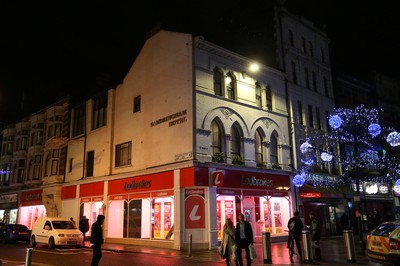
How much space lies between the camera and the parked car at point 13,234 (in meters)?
24.8

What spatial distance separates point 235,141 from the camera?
21.9 metres

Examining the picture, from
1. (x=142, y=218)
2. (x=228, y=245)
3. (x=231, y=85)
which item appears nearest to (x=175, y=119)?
(x=231, y=85)

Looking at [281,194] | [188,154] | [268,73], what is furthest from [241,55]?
[281,194]

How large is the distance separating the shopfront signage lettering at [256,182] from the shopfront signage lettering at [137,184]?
582cm

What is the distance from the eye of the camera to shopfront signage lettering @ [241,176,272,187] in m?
20.9

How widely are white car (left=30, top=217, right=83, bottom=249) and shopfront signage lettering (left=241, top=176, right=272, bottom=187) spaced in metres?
9.99

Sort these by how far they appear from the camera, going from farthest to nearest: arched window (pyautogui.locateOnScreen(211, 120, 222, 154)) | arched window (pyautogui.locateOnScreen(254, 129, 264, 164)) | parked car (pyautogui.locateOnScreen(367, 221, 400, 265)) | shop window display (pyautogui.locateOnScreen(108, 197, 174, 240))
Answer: arched window (pyautogui.locateOnScreen(254, 129, 264, 164)) < arched window (pyautogui.locateOnScreen(211, 120, 222, 154)) < shop window display (pyautogui.locateOnScreen(108, 197, 174, 240)) < parked car (pyautogui.locateOnScreen(367, 221, 400, 265))

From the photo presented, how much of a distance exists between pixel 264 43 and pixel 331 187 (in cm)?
1228

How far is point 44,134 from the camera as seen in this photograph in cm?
3403

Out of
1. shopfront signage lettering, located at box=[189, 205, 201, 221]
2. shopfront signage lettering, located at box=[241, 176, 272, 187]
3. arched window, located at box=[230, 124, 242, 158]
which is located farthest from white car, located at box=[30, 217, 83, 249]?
arched window, located at box=[230, 124, 242, 158]

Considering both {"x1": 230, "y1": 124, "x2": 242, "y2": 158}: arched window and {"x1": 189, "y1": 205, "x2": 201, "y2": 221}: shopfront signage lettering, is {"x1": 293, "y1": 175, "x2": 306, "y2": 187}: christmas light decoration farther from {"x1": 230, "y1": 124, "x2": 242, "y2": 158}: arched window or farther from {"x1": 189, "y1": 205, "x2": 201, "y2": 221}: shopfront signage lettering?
{"x1": 189, "y1": 205, "x2": 201, "y2": 221}: shopfront signage lettering

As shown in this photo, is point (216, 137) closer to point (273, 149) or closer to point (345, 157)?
point (273, 149)

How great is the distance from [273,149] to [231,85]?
548 centimetres

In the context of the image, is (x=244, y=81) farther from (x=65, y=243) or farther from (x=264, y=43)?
(x=65, y=243)
